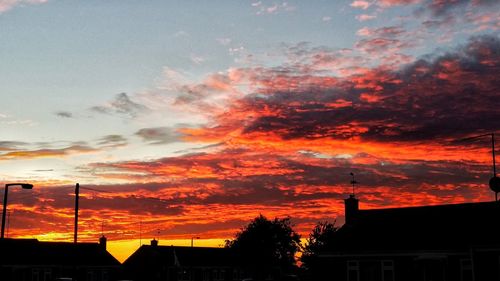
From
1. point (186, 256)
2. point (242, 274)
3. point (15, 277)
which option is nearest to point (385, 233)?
point (15, 277)

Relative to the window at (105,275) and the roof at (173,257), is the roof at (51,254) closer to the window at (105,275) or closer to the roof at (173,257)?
the window at (105,275)

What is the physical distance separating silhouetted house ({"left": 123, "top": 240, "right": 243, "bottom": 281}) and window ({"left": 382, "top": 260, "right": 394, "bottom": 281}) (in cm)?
5415

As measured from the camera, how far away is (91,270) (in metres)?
88.9

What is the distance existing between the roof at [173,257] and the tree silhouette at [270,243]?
2163 centimetres

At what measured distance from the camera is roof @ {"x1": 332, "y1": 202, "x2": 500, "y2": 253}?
4350cm

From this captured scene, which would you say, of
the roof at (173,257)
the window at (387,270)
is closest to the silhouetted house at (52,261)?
the roof at (173,257)

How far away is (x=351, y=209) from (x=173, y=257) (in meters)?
48.4

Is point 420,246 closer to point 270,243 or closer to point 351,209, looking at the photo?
point 351,209

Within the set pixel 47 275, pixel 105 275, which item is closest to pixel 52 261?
pixel 47 275

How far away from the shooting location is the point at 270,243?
131875 mm

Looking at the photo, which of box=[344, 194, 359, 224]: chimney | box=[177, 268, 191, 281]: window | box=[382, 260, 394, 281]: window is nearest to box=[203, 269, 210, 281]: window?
box=[177, 268, 191, 281]: window

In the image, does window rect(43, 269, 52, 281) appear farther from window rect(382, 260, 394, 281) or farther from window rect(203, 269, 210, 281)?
window rect(382, 260, 394, 281)

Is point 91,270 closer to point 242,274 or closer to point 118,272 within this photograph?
point 118,272

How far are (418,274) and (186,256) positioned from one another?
192ft
